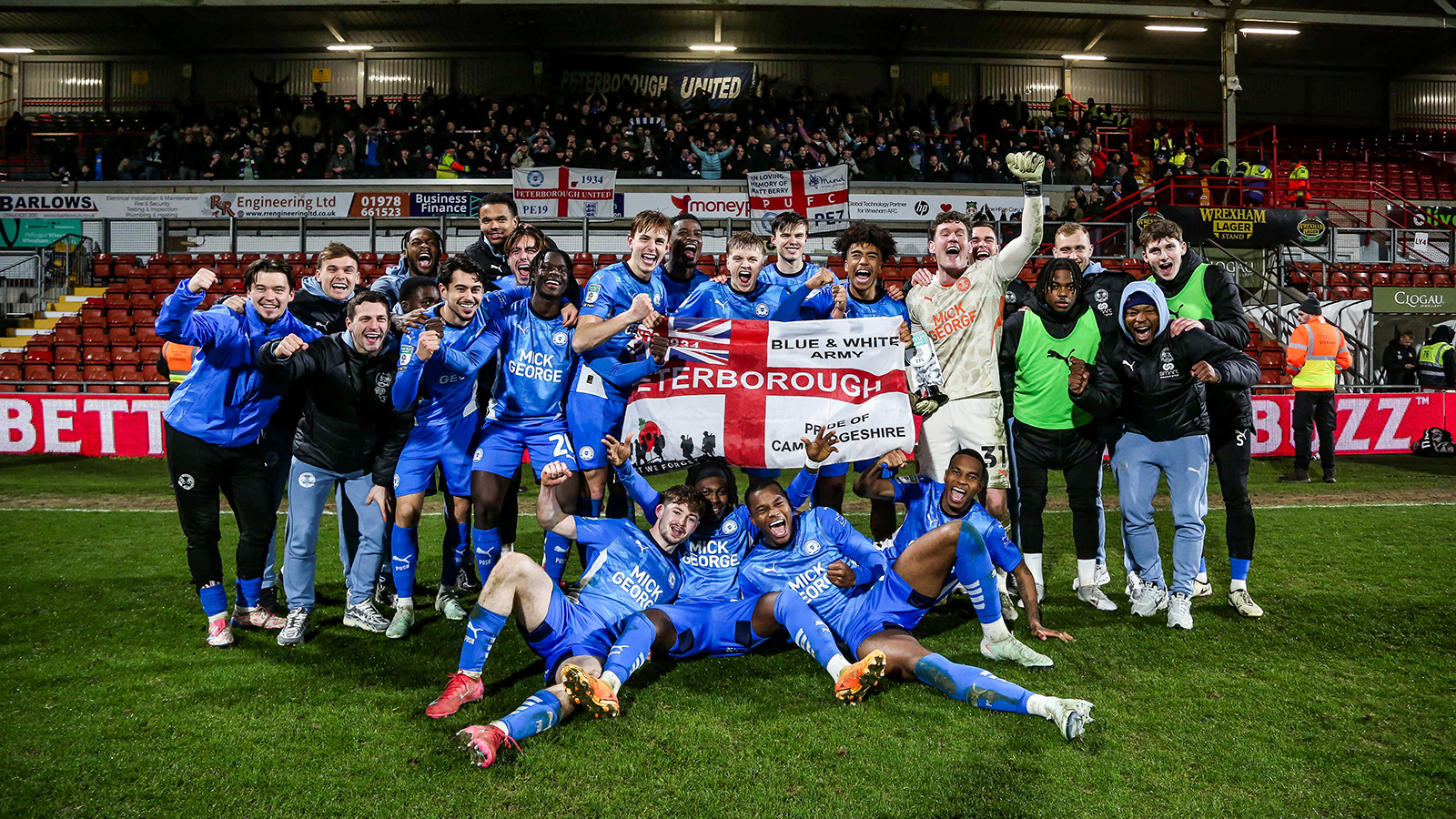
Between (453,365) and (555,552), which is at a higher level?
(453,365)

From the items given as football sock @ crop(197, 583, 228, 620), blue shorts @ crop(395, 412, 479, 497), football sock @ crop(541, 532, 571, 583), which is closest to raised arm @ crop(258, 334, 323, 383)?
blue shorts @ crop(395, 412, 479, 497)

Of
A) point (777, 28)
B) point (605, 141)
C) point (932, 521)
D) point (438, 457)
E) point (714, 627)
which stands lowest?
point (714, 627)

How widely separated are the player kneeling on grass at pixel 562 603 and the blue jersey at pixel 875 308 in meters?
1.96

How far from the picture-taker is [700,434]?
234 inches

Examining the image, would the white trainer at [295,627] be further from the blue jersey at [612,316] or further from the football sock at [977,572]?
the football sock at [977,572]

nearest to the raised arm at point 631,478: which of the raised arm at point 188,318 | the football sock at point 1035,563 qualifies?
the raised arm at point 188,318

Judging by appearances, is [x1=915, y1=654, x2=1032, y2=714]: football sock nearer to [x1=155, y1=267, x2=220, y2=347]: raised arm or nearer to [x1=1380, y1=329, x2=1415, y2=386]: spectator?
[x1=155, y1=267, x2=220, y2=347]: raised arm

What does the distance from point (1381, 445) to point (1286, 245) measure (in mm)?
7334

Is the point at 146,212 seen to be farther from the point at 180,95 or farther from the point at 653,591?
the point at 653,591

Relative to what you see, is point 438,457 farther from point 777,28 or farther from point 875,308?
point 777,28

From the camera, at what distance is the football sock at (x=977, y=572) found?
474 cm

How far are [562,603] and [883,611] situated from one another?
5.71 ft

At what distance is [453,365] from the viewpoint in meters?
5.69

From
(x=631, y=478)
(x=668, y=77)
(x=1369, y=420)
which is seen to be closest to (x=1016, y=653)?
(x=631, y=478)
